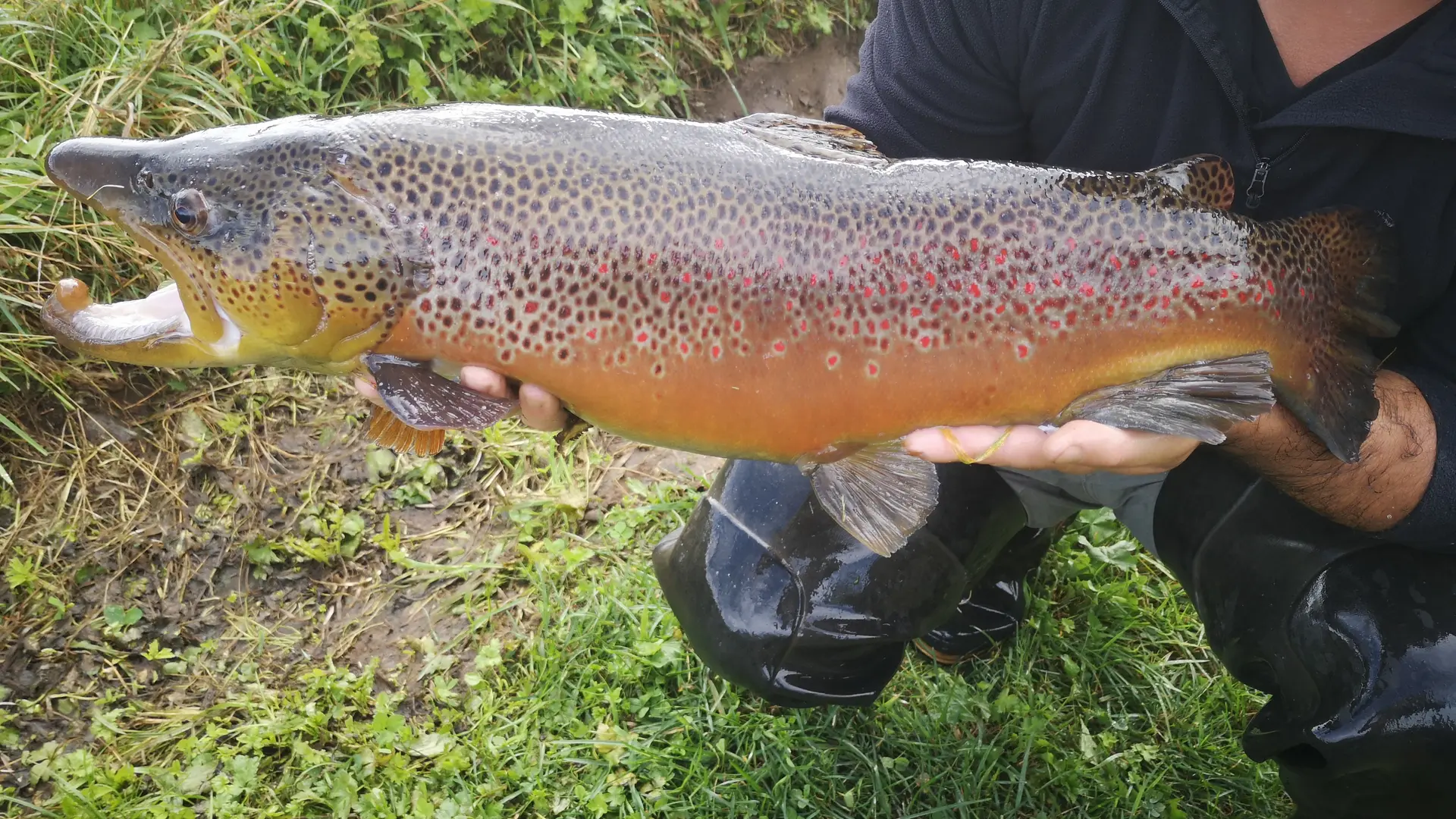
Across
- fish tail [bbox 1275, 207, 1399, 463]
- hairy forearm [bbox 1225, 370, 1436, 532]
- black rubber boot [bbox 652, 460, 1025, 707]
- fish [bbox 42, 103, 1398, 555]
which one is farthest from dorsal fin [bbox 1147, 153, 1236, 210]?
black rubber boot [bbox 652, 460, 1025, 707]

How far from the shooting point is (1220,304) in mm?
2252

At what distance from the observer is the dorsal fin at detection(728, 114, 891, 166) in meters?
2.35

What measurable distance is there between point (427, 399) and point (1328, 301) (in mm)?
2127

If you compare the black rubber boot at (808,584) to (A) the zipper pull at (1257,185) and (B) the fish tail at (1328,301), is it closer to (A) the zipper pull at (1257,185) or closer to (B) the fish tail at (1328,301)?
(B) the fish tail at (1328,301)

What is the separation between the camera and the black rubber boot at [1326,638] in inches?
89.4

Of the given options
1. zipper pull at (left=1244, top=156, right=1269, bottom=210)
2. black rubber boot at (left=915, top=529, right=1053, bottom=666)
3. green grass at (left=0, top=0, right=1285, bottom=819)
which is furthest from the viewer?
black rubber boot at (left=915, top=529, right=1053, bottom=666)

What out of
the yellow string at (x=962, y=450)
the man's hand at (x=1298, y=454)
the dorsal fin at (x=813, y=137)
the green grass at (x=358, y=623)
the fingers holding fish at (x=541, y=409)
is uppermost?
the dorsal fin at (x=813, y=137)

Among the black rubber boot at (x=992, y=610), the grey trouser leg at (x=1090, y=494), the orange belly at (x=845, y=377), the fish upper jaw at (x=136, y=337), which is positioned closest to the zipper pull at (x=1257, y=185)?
the orange belly at (x=845, y=377)

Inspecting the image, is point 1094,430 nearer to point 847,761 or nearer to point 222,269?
point 847,761

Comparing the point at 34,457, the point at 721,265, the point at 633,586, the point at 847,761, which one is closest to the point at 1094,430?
the point at 721,265

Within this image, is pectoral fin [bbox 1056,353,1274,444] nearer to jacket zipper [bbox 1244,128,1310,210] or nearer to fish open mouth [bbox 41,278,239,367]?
jacket zipper [bbox 1244,128,1310,210]

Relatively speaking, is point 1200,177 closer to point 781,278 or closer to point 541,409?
point 781,278

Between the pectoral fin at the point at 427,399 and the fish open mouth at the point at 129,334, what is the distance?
1.15 ft

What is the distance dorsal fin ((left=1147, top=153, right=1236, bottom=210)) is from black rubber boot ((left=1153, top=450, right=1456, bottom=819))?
770 mm
